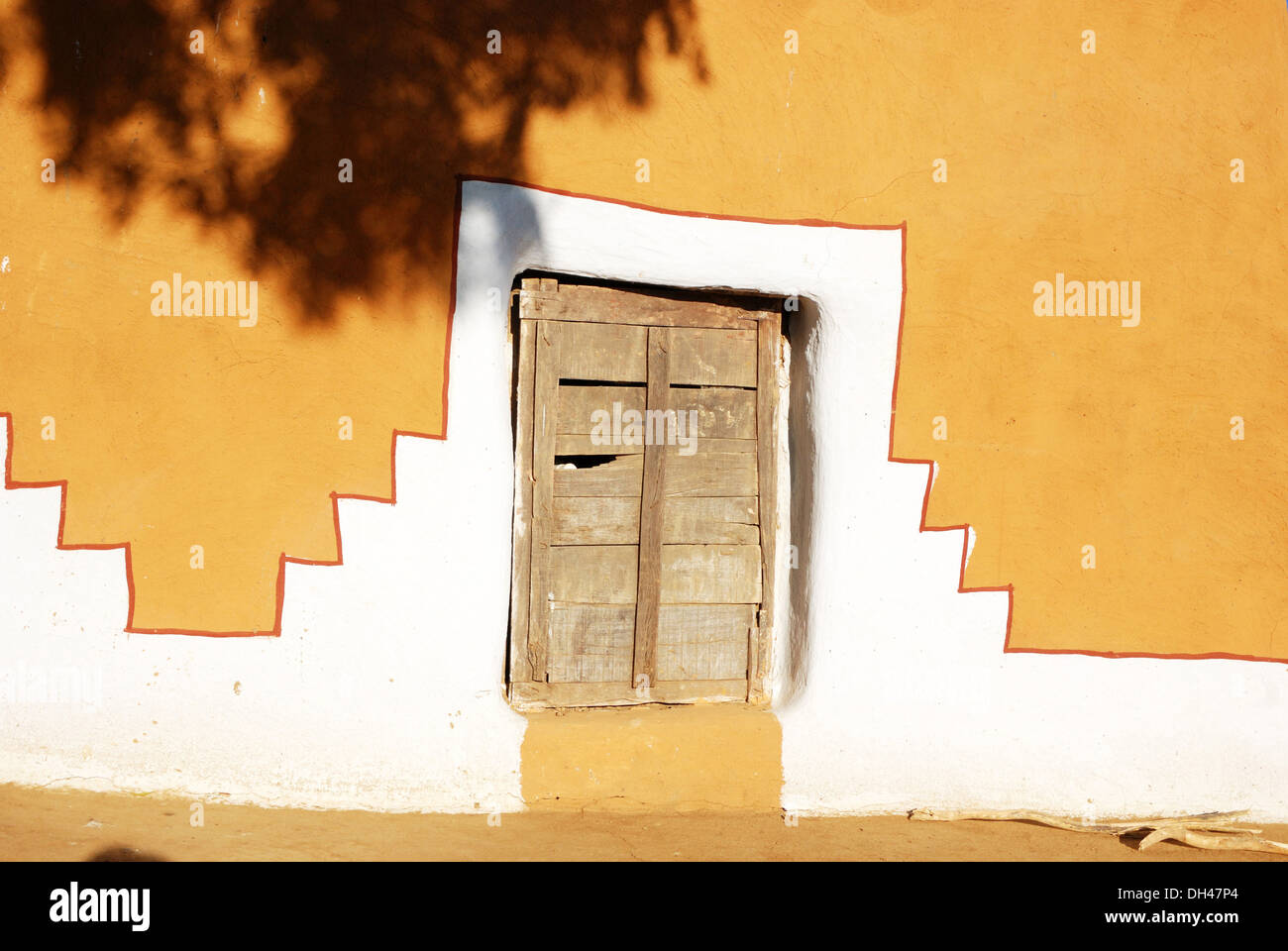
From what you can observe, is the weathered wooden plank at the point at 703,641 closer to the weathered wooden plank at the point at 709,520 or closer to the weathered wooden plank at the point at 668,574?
the weathered wooden plank at the point at 668,574

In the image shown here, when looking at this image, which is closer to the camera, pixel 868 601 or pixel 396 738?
pixel 396 738

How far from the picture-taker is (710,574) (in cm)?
396

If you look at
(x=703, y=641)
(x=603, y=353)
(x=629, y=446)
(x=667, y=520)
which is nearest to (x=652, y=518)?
(x=667, y=520)

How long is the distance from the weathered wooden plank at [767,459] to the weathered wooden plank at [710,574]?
0.18 feet

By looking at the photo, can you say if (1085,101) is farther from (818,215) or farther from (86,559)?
(86,559)

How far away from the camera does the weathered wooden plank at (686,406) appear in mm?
3816

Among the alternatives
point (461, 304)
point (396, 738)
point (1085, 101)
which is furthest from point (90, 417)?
point (1085, 101)

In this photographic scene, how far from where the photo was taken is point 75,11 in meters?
3.41

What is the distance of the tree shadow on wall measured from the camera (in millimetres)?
3434

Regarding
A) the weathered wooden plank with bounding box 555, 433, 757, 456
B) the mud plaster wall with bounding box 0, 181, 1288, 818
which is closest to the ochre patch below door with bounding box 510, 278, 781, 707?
the weathered wooden plank with bounding box 555, 433, 757, 456

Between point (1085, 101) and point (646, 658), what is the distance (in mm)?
2885

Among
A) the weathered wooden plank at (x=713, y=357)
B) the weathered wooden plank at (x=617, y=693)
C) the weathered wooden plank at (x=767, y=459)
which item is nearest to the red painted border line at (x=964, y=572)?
the weathered wooden plank at (x=767, y=459)

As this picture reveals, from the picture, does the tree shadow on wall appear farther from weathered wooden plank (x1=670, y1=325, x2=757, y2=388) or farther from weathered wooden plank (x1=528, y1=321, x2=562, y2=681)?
weathered wooden plank (x1=670, y1=325, x2=757, y2=388)

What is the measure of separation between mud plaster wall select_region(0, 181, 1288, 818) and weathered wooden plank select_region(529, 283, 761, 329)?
108 millimetres
